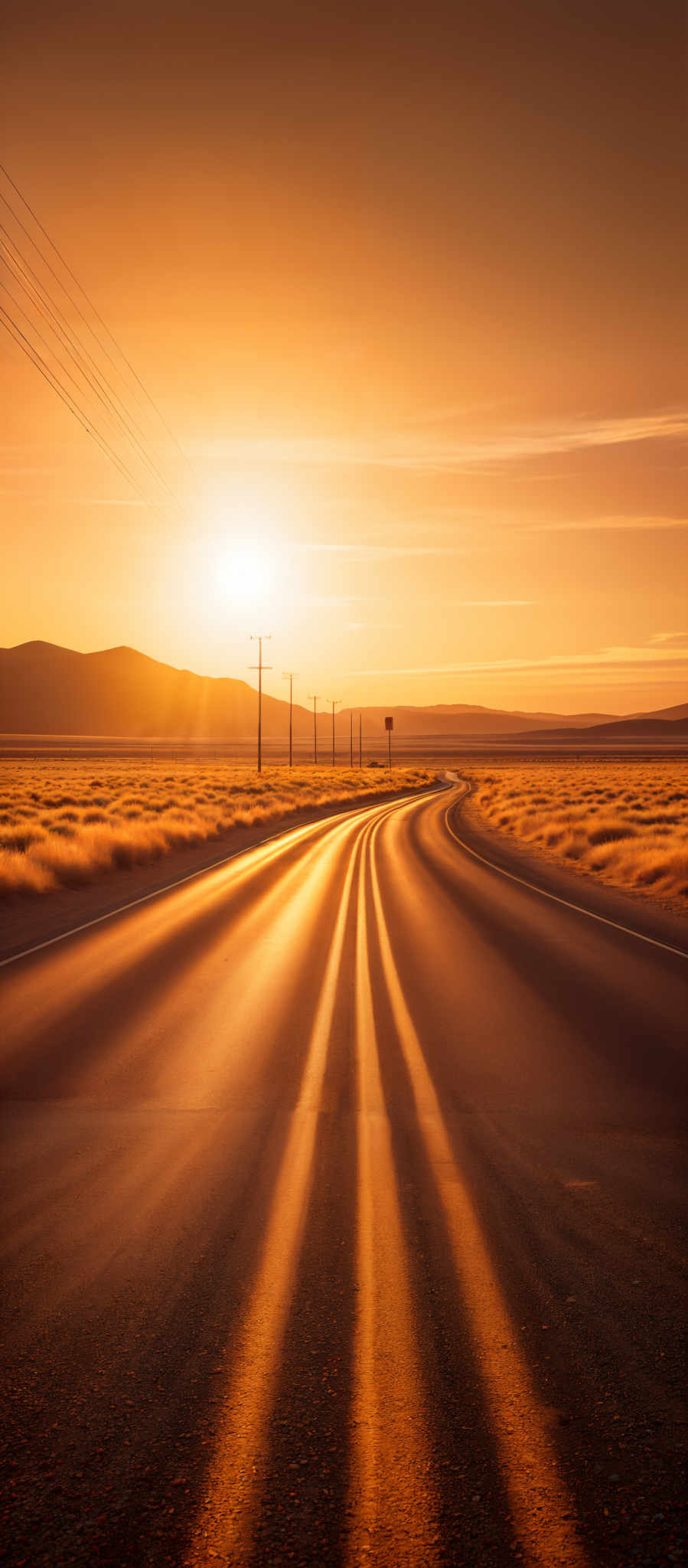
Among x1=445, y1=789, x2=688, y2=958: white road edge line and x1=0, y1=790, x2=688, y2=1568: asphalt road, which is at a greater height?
x1=0, y1=790, x2=688, y2=1568: asphalt road

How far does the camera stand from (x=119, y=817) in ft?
101

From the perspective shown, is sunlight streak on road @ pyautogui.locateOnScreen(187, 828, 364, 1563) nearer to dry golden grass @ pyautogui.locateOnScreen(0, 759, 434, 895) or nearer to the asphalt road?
the asphalt road

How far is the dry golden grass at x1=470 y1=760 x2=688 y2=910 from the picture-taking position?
2027 centimetres

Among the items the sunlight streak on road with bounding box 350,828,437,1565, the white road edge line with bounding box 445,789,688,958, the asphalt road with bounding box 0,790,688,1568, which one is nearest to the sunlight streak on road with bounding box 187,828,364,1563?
the asphalt road with bounding box 0,790,688,1568

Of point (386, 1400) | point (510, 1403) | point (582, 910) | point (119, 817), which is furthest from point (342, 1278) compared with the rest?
point (119, 817)

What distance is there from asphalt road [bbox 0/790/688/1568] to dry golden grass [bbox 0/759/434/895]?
33.6 ft

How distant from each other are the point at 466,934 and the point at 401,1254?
9.37 metres

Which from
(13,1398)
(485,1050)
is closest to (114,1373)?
(13,1398)

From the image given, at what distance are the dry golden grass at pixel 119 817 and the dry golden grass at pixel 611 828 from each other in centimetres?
1136

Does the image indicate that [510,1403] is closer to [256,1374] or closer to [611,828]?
[256,1374]

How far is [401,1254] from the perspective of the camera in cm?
439

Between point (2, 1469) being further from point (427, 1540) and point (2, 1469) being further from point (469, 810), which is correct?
point (469, 810)

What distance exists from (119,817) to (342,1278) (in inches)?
1097

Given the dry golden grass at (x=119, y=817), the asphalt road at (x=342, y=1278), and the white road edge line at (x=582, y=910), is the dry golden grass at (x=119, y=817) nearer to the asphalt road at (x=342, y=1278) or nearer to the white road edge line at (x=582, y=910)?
the white road edge line at (x=582, y=910)
